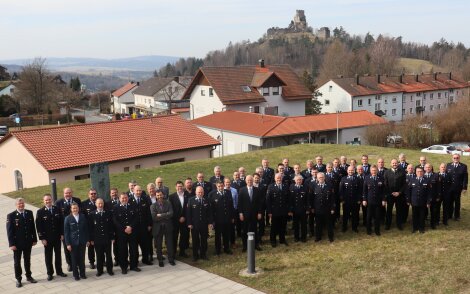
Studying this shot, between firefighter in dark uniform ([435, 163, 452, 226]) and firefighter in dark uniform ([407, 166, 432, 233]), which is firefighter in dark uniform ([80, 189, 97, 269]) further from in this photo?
firefighter in dark uniform ([435, 163, 452, 226])

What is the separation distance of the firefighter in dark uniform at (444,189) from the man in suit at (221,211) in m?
5.06

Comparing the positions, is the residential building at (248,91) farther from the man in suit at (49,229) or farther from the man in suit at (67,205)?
the man in suit at (49,229)

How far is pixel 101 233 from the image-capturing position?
363 inches

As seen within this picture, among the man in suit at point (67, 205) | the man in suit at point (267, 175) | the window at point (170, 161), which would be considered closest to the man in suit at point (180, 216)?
the man in suit at point (67, 205)

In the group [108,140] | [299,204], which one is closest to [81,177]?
[108,140]

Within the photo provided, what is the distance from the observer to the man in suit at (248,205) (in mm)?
10281

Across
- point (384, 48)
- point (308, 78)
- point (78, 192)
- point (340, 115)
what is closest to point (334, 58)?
point (384, 48)

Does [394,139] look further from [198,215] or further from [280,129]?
[198,215]

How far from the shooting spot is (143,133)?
2408 cm

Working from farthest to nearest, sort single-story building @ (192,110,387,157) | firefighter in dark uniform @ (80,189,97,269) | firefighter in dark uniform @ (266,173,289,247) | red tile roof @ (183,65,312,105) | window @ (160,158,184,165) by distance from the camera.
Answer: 1. red tile roof @ (183,65,312,105)
2. single-story building @ (192,110,387,157)
3. window @ (160,158,184,165)
4. firefighter in dark uniform @ (266,173,289,247)
5. firefighter in dark uniform @ (80,189,97,269)

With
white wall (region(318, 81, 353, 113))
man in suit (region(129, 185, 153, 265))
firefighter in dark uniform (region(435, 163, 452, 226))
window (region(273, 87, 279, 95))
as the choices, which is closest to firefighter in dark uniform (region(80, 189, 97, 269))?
man in suit (region(129, 185, 153, 265))

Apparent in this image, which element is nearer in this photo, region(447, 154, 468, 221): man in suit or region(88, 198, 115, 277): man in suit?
region(88, 198, 115, 277): man in suit

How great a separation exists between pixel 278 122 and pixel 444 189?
22084mm

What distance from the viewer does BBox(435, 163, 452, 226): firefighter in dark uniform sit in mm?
11164
